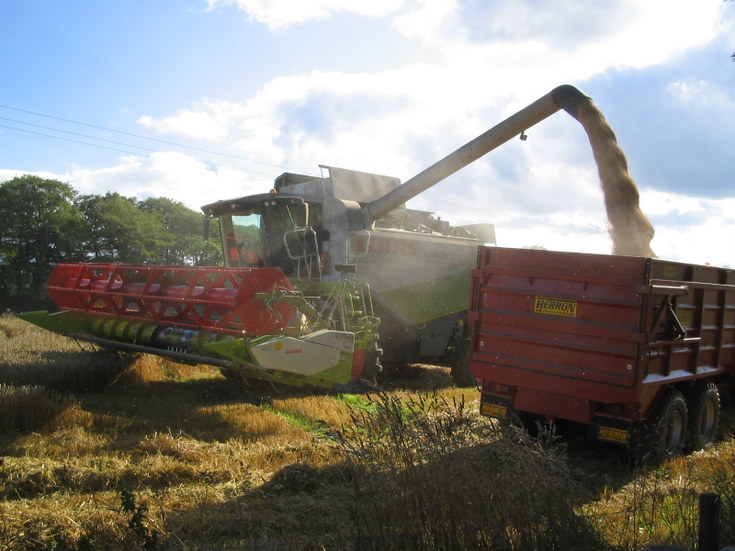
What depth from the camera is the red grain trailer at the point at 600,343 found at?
16.0 feet

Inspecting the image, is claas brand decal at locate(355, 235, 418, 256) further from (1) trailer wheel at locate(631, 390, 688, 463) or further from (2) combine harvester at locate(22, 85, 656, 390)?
(1) trailer wheel at locate(631, 390, 688, 463)

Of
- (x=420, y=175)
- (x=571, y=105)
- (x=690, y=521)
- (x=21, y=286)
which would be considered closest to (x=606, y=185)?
(x=571, y=105)

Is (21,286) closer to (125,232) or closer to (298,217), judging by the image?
(125,232)

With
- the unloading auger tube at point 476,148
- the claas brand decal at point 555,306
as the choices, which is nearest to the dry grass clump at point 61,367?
the unloading auger tube at point 476,148

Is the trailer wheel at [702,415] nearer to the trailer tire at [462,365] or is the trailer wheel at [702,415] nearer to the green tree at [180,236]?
the trailer tire at [462,365]

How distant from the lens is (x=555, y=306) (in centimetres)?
527

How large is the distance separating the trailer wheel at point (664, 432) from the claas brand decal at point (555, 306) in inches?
43.0

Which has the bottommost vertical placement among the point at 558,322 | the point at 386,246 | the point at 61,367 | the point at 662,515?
the point at 61,367

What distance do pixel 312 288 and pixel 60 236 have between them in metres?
24.9

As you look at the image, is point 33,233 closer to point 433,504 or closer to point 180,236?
point 180,236

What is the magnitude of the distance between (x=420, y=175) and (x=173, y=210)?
Result: 33332 mm

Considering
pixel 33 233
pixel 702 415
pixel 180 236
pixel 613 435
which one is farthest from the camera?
pixel 180 236

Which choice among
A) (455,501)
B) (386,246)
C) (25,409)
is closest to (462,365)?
(386,246)

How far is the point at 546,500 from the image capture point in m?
2.87
